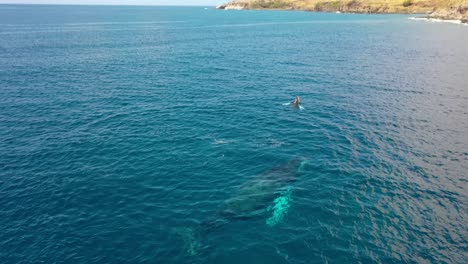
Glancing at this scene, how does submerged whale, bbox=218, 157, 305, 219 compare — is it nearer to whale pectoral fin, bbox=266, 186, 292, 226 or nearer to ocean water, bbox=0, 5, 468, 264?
ocean water, bbox=0, 5, 468, 264

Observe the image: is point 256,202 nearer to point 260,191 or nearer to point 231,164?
point 260,191

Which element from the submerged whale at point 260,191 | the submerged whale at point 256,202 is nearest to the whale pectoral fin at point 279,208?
the submerged whale at point 256,202

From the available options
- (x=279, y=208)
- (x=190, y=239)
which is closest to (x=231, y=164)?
(x=279, y=208)

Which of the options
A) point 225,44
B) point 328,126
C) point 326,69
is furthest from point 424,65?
point 225,44

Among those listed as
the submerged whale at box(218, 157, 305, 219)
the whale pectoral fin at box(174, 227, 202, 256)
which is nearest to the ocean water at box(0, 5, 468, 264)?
the whale pectoral fin at box(174, 227, 202, 256)

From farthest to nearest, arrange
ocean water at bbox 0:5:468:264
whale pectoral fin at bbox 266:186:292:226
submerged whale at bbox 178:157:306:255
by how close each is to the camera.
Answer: whale pectoral fin at bbox 266:186:292:226 < submerged whale at bbox 178:157:306:255 < ocean water at bbox 0:5:468:264

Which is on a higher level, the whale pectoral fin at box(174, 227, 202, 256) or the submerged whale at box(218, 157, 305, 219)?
the submerged whale at box(218, 157, 305, 219)
